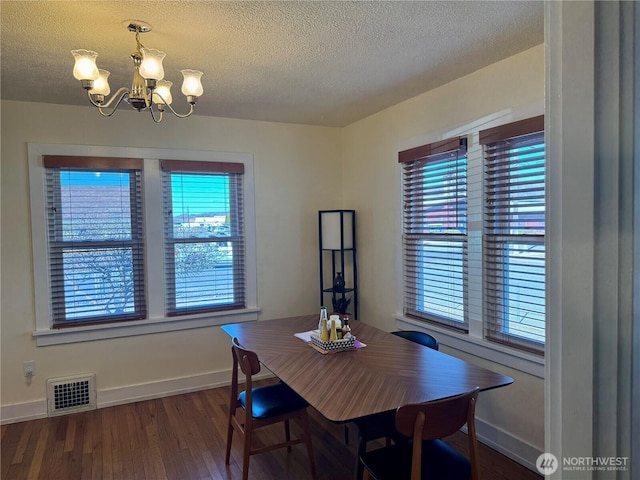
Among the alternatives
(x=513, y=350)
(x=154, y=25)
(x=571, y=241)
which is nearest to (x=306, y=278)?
(x=513, y=350)

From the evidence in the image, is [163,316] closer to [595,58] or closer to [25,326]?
[25,326]

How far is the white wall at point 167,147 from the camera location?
10.8 feet

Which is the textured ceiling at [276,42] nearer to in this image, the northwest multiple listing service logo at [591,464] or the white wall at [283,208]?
the white wall at [283,208]

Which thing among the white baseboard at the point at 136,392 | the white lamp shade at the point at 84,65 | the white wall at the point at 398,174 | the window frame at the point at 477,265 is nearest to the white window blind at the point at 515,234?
the window frame at the point at 477,265

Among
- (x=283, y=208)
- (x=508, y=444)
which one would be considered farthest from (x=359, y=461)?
(x=283, y=208)

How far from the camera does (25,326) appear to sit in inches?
131

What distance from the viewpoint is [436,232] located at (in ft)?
10.6

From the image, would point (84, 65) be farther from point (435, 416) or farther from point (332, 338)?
point (435, 416)

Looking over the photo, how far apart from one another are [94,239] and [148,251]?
1.40 ft

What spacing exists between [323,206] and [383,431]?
2.63 metres

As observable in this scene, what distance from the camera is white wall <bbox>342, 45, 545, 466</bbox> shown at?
8.29ft

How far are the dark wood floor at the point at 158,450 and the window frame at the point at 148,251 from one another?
0.66 metres

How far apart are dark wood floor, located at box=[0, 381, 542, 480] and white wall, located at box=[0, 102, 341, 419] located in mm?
324

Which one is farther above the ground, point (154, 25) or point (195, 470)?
point (154, 25)
